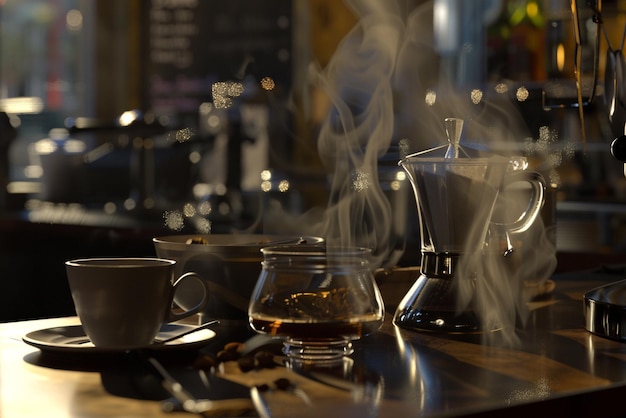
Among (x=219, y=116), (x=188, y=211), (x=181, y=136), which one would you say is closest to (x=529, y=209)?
(x=188, y=211)

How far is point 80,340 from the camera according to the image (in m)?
0.92

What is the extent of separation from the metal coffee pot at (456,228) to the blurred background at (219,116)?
245mm

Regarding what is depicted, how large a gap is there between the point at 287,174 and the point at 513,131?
111cm

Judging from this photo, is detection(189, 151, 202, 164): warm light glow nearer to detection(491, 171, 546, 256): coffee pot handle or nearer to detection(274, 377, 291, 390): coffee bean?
detection(491, 171, 546, 256): coffee pot handle

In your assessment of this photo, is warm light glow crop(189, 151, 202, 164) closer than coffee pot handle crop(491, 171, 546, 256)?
No

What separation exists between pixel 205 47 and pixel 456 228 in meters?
5.80

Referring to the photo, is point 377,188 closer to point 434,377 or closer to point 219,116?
point 434,377

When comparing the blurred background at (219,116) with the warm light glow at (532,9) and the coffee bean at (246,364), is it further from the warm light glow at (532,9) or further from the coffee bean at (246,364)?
the coffee bean at (246,364)

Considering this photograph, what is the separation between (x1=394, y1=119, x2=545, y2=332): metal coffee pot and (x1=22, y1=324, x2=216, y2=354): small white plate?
250 mm

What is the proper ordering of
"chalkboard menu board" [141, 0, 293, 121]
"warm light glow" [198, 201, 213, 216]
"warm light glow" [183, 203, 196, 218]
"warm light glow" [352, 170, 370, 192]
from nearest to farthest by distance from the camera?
"warm light glow" [352, 170, 370, 192]
"warm light glow" [198, 201, 213, 216]
"warm light glow" [183, 203, 196, 218]
"chalkboard menu board" [141, 0, 293, 121]

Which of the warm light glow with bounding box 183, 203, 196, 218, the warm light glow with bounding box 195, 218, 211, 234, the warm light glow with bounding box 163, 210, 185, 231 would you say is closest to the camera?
the warm light glow with bounding box 195, 218, 211, 234

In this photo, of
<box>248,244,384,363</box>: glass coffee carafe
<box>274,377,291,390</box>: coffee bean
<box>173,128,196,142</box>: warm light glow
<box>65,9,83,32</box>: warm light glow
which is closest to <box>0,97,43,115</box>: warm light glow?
<box>65,9,83,32</box>: warm light glow

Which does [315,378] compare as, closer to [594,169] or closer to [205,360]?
[205,360]

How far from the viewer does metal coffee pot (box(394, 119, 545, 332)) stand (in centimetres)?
101
